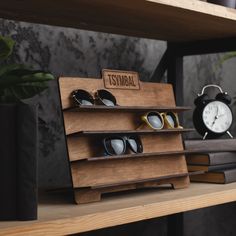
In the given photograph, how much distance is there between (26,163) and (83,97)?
32cm

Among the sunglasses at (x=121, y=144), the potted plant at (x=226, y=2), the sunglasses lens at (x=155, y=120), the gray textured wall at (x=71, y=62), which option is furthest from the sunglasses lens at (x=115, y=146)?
the potted plant at (x=226, y=2)

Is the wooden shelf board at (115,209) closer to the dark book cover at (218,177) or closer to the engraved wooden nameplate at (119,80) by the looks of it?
the dark book cover at (218,177)

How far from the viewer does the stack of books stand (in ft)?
5.10

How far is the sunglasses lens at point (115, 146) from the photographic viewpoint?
49.1 inches

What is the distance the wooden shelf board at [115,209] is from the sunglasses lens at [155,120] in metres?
0.15

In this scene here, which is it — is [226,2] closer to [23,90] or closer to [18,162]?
[23,90]

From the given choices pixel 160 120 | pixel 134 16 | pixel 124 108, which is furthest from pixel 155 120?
pixel 134 16

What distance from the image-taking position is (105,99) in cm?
129

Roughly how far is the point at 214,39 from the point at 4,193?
974 mm

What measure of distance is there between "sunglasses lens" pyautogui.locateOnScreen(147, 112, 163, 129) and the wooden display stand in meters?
0.02

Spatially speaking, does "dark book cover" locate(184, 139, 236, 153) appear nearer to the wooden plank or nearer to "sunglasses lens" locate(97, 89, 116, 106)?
the wooden plank

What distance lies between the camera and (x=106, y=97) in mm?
1292

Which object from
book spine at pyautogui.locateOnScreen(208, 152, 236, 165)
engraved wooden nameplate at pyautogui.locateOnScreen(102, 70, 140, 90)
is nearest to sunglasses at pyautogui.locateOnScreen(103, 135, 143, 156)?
engraved wooden nameplate at pyautogui.locateOnScreen(102, 70, 140, 90)

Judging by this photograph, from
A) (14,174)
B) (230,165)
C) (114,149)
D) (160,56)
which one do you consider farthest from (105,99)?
(160,56)
